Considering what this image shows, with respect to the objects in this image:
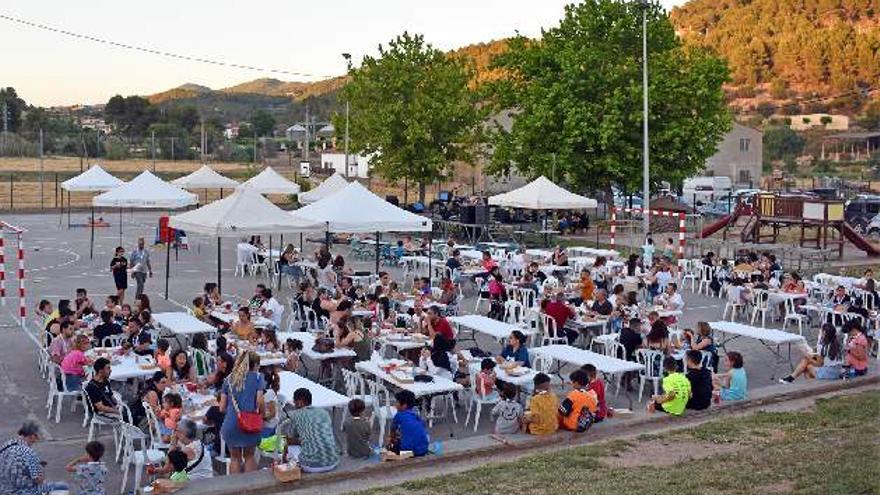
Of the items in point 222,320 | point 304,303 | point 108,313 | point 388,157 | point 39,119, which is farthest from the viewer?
point 39,119

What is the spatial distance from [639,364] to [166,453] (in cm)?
657

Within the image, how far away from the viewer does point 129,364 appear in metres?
12.8

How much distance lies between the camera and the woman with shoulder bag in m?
10.2

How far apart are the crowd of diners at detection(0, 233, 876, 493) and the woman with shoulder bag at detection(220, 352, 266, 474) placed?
15mm

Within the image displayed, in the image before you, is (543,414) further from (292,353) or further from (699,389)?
(292,353)

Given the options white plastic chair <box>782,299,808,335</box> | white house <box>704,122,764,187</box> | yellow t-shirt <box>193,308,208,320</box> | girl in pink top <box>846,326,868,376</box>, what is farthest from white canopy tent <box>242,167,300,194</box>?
white house <box>704,122,764,187</box>

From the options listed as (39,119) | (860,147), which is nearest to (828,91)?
(860,147)

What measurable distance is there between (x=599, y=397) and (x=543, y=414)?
102 cm

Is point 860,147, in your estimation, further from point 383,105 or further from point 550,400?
point 550,400

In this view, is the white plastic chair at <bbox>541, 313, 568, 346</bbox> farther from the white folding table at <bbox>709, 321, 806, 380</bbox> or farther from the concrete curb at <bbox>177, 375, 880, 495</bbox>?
the concrete curb at <bbox>177, 375, 880, 495</bbox>

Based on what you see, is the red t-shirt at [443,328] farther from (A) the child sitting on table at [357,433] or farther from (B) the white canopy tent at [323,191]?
(B) the white canopy tent at [323,191]

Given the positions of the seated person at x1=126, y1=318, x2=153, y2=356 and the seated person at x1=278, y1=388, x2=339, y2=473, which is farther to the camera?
the seated person at x1=126, y1=318, x2=153, y2=356

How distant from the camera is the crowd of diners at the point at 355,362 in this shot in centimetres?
1031

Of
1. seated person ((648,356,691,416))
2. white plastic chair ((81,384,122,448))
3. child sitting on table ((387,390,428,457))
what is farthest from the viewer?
seated person ((648,356,691,416))
